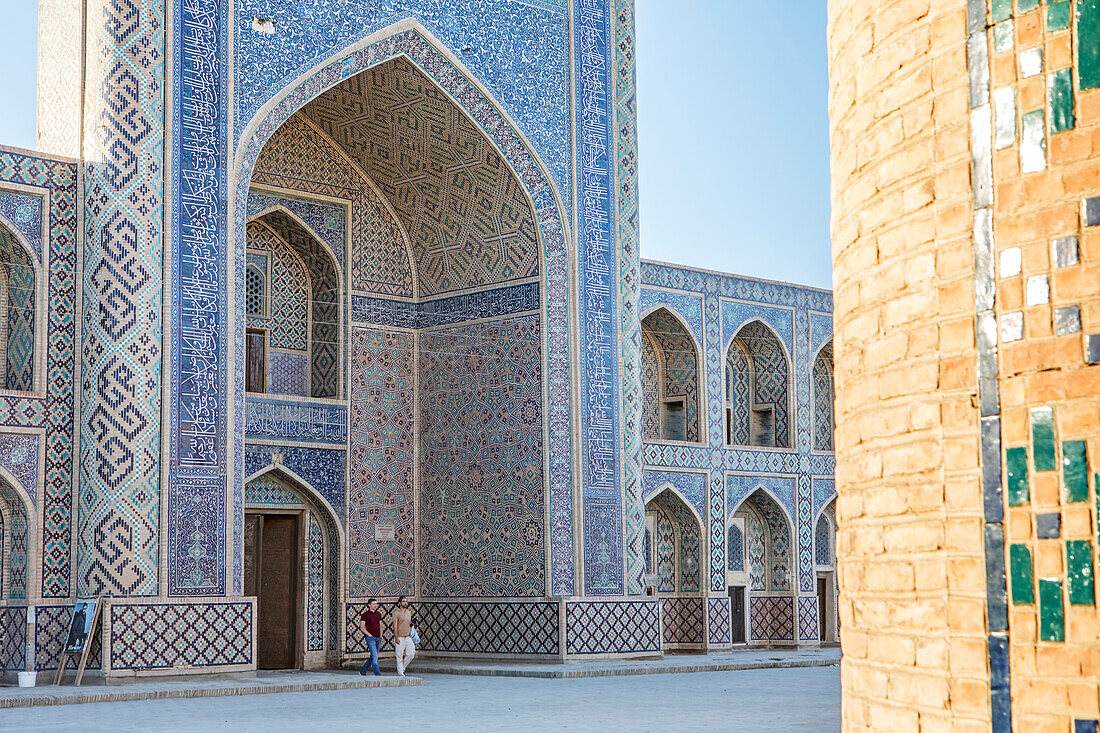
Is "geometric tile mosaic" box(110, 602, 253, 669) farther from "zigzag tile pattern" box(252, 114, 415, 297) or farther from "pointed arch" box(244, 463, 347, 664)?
"zigzag tile pattern" box(252, 114, 415, 297)

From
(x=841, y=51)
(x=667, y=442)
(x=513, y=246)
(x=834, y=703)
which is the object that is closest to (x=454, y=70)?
(x=513, y=246)

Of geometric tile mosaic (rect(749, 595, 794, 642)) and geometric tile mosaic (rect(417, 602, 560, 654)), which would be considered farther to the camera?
geometric tile mosaic (rect(749, 595, 794, 642))

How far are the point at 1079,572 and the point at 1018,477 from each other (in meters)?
0.15

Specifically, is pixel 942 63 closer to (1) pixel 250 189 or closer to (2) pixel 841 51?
(2) pixel 841 51

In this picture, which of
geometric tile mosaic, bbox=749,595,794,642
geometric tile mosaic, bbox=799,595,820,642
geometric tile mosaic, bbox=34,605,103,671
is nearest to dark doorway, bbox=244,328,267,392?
geometric tile mosaic, bbox=34,605,103,671

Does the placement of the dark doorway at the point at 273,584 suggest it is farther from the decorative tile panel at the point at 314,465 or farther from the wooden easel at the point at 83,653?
the wooden easel at the point at 83,653

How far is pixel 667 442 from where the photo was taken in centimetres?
1496

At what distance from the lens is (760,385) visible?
53.9 feet

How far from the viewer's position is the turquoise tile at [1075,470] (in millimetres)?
1941

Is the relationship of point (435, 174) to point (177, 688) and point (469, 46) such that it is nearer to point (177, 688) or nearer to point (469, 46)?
point (469, 46)


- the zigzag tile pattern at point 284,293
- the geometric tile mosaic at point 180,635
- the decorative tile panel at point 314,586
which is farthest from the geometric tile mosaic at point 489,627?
the geometric tile mosaic at point 180,635

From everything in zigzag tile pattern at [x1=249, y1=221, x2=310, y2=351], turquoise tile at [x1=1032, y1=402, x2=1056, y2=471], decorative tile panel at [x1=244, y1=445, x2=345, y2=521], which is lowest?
turquoise tile at [x1=1032, y1=402, x2=1056, y2=471]

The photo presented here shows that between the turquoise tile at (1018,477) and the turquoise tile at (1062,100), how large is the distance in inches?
18.0

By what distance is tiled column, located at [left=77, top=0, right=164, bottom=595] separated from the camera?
1018cm
